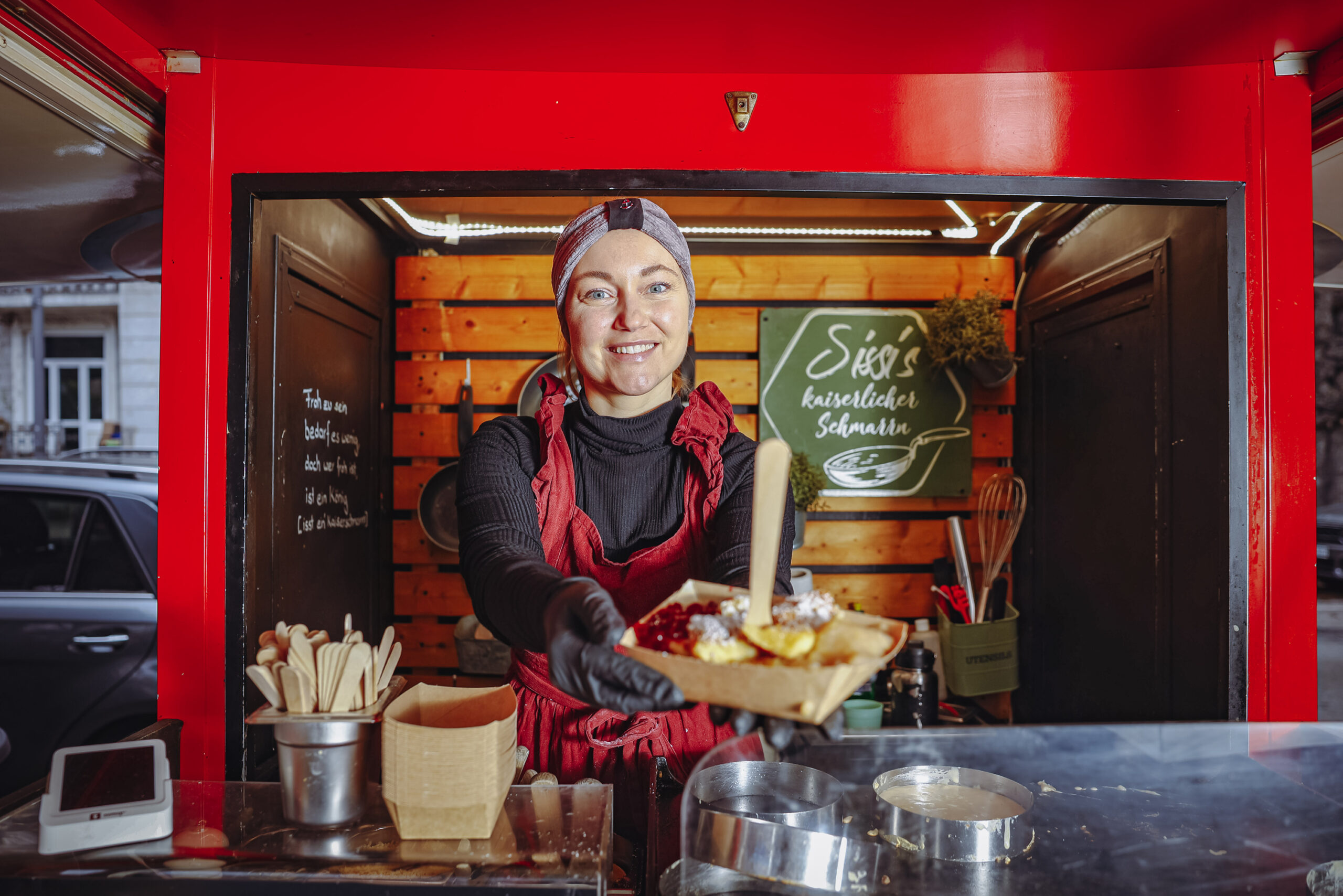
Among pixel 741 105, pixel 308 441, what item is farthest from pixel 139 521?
pixel 741 105

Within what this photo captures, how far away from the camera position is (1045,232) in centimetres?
347

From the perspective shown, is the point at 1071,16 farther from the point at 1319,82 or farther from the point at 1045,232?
the point at 1045,232

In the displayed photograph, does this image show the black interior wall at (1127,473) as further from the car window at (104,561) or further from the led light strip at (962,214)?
the car window at (104,561)

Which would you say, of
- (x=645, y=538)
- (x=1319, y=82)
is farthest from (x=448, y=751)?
(x=1319, y=82)

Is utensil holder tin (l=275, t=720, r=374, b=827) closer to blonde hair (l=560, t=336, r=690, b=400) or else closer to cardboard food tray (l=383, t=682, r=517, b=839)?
cardboard food tray (l=383, t=682, r=517, b=839)

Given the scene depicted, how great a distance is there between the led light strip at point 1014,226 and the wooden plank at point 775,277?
56mm

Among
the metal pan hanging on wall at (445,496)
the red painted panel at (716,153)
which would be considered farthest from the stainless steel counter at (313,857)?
the metal pan hanging on wall at (445,496)

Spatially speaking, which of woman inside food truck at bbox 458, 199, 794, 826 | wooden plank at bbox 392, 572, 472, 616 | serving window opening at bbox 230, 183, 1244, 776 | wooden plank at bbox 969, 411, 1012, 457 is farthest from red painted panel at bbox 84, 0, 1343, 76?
wooden plank at bbox 392, 572, 472, 616

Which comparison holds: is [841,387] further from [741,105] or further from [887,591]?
[741,105]

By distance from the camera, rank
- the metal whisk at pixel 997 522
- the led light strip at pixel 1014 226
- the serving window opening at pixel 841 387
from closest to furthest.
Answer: the serving window opening at pixel 841 387 < the led light strip at pixel 1014 226 < the metal whisk at pixel 997 522

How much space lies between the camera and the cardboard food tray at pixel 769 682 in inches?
33.9

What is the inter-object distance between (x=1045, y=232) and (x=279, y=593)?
3590 millimetres

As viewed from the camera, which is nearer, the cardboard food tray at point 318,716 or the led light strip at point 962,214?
the cardboard food tray at point 318,716

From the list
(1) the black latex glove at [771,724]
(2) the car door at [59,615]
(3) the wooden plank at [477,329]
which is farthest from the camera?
(3) the wooden plank at [477,329]
